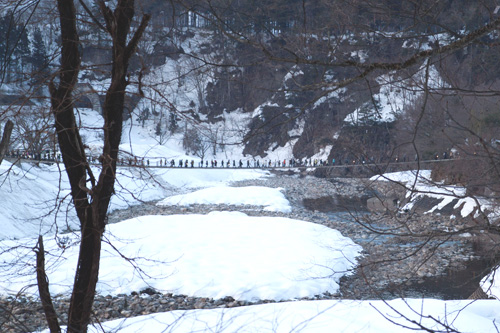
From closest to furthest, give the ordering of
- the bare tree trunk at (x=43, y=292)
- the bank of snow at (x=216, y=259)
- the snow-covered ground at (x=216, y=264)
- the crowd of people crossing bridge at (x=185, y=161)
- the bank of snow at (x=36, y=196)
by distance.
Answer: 1. the bare tree trunk at (x=43, y=292)
2. the crowd of people crossing bridge at (x=185, y=161)
3. the snow-covered ground at (x=216, y=264)
4. the bank of snow at (x=216, y=259)
5. the bank of snow at (x=36, y=196)

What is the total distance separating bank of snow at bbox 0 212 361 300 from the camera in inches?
301

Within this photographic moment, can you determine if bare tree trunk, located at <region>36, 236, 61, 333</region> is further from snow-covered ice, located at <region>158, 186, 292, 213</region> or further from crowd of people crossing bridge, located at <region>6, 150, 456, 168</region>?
snow-covered ice, located at <region>158, 186, 292, 213</region>

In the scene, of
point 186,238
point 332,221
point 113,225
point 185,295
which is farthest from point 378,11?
point 332,221

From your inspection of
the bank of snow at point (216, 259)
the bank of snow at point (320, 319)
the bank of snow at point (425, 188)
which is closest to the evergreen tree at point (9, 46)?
the bank of snow at point (425, 188)

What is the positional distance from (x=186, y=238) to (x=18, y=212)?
6.43 meters

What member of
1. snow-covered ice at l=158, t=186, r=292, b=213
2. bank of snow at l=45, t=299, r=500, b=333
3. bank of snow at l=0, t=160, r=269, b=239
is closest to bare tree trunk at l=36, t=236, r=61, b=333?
bank of snow at l=45, t=299, r=500, b=333

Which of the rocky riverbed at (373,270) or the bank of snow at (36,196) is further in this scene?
the bank of snow at (36,196)

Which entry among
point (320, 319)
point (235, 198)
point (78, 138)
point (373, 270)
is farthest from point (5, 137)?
point (235, 198)

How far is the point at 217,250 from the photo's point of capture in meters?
10.2

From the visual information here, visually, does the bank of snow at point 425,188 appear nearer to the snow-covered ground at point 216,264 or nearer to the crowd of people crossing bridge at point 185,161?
the snow-covered ground at point 216,264

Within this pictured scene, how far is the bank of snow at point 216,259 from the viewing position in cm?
766

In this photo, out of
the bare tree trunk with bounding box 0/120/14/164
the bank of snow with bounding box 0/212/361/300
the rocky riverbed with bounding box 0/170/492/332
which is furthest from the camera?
the bank of snow with bounding box 0/212/361/300

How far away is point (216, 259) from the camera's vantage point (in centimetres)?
944

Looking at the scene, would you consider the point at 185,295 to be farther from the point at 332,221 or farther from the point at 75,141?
the point at 332,221
